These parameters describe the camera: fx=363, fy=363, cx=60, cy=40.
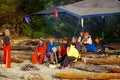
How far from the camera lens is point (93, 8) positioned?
56.5 feet

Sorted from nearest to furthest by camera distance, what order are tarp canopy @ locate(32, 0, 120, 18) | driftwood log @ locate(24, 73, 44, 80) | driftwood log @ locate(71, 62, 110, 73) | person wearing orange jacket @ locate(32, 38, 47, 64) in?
1. driftwood log @ locate(24, 73, 44, 80)
2. driftwood log @ locate(71, 62, 110, 73)
3. person wearing orange jacket @ locate(32, 38, 47, 64)
4. tarp canopy @ locate(32, 0, 120, 18)

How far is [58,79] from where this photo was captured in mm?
12102

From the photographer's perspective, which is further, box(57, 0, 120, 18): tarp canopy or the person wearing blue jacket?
box(57, 0, 120, 18): tarp canopy

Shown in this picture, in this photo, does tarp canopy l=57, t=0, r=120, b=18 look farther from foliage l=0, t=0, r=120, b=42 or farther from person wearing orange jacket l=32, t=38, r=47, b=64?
foliage l=0, t=0, r=120, b=42

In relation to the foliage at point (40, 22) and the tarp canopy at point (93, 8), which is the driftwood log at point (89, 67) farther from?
the foliage at point (40, 22)

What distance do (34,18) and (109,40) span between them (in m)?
6.64

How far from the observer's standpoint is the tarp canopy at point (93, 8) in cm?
1633

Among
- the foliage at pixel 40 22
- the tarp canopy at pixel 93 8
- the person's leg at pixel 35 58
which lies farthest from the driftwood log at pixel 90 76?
the foliage at pixel 40 22

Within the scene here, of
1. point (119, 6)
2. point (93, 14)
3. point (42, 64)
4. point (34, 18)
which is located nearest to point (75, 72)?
point (42, 64)

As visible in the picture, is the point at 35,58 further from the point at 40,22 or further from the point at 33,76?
the point at 40,22

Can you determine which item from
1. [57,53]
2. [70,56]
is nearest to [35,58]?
[57,53]

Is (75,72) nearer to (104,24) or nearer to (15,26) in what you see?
(104,24)

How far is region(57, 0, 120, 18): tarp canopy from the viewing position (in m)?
16.3

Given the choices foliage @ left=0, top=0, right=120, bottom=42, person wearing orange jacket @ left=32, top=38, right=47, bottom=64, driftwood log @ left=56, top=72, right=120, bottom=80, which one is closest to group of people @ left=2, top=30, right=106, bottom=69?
person wearing orange jacket @ left=32, top=38, right=47, bottom=64
